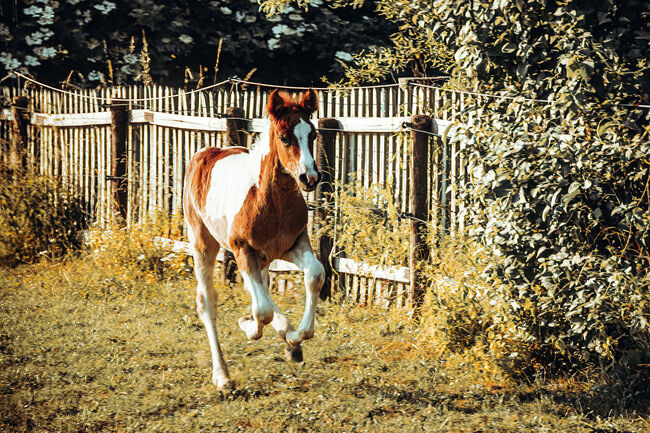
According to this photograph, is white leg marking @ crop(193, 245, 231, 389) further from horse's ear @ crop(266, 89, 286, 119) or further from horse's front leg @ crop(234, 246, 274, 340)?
horse's ear @ crop(266, 89, 286, 119)

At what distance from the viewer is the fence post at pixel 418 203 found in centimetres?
763

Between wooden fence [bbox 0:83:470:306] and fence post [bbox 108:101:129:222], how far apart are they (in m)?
0.01

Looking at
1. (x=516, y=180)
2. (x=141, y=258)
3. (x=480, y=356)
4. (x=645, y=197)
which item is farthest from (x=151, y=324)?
(x=645, y=197)

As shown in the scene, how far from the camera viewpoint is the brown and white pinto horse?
17.0 ft

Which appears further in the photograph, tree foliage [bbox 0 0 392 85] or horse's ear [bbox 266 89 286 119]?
tree foliage [bbox 0 0 392 85]

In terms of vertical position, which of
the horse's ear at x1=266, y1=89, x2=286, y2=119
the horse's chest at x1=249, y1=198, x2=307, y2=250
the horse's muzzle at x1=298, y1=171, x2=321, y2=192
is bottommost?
the horse's chest at x1=249, y1=198, x2=307, y2=250

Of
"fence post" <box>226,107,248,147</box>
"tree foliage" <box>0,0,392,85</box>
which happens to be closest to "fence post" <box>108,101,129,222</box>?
"fence post" <box>226,107,248,147</box>

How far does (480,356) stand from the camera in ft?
20.2

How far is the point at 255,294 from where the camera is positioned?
18.1 ft

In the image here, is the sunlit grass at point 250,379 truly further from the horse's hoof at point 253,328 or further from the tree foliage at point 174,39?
the tree foliage at point 174,39

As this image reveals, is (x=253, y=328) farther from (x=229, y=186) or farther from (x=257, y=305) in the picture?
(x=229, y=186)

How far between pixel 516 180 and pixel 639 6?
4.82ft

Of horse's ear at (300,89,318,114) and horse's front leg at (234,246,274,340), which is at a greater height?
Result: horse's ear at (300,89,318,114)

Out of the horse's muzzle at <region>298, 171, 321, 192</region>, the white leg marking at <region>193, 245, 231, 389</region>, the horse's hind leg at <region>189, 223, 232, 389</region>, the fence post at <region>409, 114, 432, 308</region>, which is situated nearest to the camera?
the horse's muzzle at <region>298, 171, 321, 192</region>
